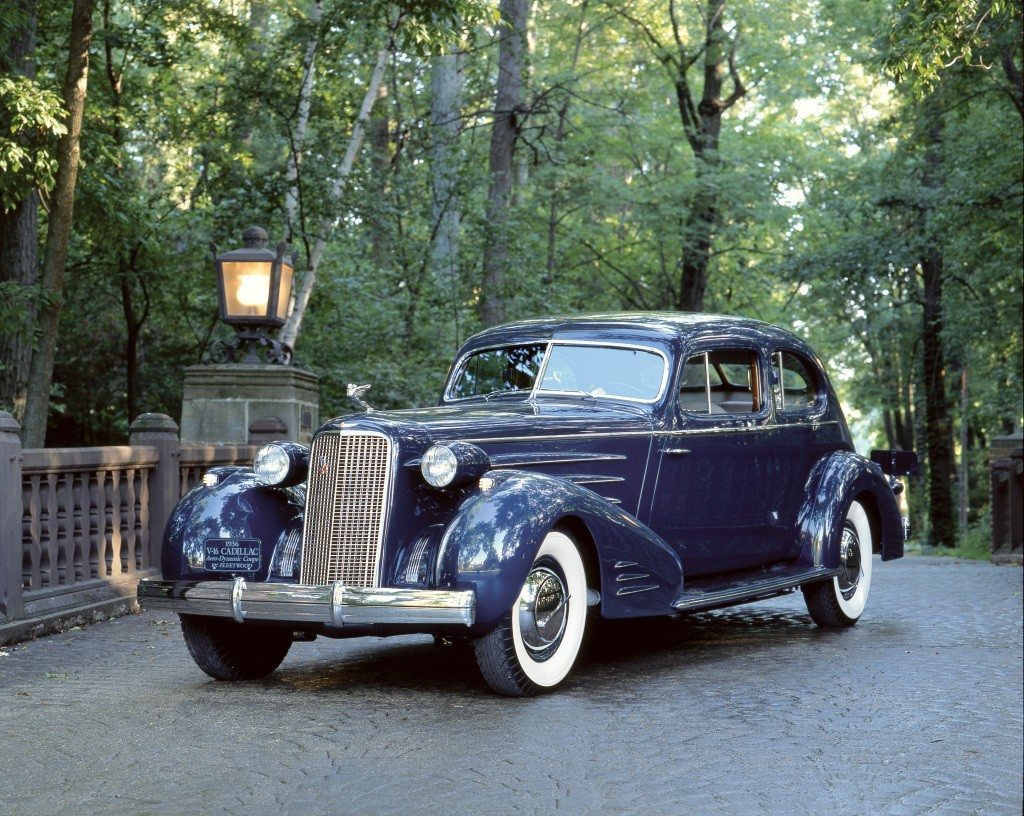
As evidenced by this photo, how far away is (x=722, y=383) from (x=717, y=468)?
1.06 m

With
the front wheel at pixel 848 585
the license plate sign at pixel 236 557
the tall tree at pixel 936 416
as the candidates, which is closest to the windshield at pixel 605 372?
the front wheel at pixel 848 585

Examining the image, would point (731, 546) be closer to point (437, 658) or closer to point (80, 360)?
point (437, 658)

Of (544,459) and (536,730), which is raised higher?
(544,459)

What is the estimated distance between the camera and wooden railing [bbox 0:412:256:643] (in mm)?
8625

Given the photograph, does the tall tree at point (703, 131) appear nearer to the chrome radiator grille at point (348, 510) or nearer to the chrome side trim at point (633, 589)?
the chrome side trim at point (633, 589)

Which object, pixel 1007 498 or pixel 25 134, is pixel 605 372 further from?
pixel 1007 498

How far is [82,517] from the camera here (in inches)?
381

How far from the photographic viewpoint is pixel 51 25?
1594cm

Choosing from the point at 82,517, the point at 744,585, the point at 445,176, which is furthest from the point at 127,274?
the point at 744,585

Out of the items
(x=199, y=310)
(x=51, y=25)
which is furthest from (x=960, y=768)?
(x=199, y=310)

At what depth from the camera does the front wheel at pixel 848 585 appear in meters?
9.19

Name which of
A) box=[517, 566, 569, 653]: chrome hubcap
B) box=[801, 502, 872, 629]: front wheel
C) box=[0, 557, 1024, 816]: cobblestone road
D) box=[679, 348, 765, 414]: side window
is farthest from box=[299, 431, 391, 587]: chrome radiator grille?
box=[801, 502, 872, 629]: front wheel

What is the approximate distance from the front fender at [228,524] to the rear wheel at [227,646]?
281 millimetres

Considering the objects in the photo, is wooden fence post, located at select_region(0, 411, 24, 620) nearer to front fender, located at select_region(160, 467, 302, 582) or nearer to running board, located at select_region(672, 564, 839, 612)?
front fender, located at select_region(160, 467, 302, 582)
